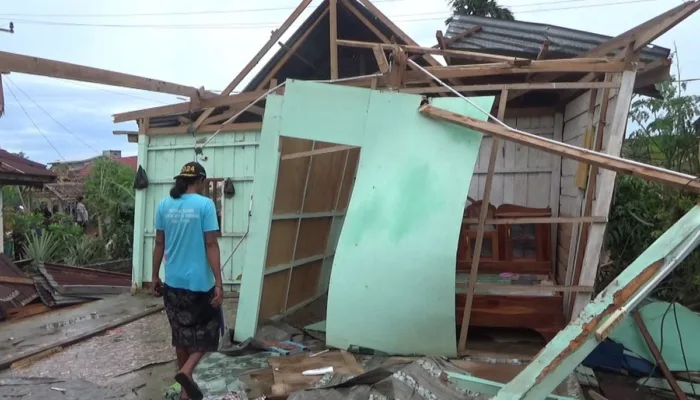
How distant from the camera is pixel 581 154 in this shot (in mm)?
3514

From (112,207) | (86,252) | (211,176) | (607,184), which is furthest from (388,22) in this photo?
(86,252)

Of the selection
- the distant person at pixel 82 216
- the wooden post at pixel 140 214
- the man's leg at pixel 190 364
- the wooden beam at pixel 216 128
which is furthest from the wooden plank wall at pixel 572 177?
the distant person at pixel 82 216

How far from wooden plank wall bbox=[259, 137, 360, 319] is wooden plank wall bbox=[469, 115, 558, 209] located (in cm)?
197

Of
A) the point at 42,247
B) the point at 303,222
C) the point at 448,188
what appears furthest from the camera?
the point at 42,247

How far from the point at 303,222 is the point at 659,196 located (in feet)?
12.5

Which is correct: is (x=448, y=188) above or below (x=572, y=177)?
below

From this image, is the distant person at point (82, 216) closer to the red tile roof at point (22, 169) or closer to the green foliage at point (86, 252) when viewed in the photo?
the green foliage at point (86, 252)

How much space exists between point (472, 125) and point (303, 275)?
300 centimetres

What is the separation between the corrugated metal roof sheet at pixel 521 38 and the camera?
5.68m

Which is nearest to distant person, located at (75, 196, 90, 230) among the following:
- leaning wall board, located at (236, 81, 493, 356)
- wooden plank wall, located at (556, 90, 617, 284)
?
leaning wall board, located at (236, 81, 493, 356)

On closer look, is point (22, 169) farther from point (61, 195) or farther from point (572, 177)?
point (572, 177)

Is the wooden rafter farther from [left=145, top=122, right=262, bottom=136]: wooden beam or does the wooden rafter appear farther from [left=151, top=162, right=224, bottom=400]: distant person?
[left=145, top=122, right=262, bottom=136]: wooden beam

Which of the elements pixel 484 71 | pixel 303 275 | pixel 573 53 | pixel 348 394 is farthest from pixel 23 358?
pixel 573 53

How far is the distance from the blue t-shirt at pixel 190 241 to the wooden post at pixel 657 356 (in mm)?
3519
